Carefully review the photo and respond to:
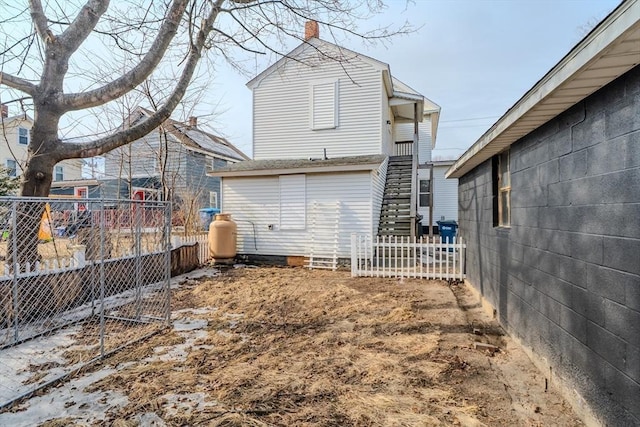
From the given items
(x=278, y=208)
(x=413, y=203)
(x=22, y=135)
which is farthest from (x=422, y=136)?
(x=22, y=135)

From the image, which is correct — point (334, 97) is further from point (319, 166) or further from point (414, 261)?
point (414, 261)

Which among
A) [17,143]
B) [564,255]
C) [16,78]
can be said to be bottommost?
[564,255]

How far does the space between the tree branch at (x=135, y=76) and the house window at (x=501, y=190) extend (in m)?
5.46

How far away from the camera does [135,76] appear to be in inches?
206

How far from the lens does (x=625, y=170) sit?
221 cm

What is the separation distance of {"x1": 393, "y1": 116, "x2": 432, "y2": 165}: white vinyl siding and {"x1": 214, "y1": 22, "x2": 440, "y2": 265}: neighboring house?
4.83 meters

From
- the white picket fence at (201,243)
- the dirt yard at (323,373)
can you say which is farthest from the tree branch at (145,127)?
the white picket fence at (201,243)

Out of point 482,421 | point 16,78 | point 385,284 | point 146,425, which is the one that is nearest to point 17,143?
point 16,78

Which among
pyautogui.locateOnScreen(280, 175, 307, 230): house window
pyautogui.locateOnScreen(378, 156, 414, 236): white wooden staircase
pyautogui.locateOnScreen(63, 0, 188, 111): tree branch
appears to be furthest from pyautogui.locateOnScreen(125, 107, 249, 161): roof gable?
pyautogui.locateOnScreen(378, 156, 414, 236): white wooden staircase

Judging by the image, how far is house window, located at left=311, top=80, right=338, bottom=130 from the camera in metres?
12.3

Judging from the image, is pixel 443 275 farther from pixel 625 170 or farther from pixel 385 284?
pixel 625 170

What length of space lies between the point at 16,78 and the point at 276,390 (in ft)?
17.6

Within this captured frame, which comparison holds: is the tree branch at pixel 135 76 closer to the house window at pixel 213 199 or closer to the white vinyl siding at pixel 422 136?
the white vinyl siding at pixel 422 136

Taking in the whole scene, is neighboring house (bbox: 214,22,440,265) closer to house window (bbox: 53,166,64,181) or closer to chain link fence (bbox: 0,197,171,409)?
chain link fence (bbox: 0,197,171,409)
